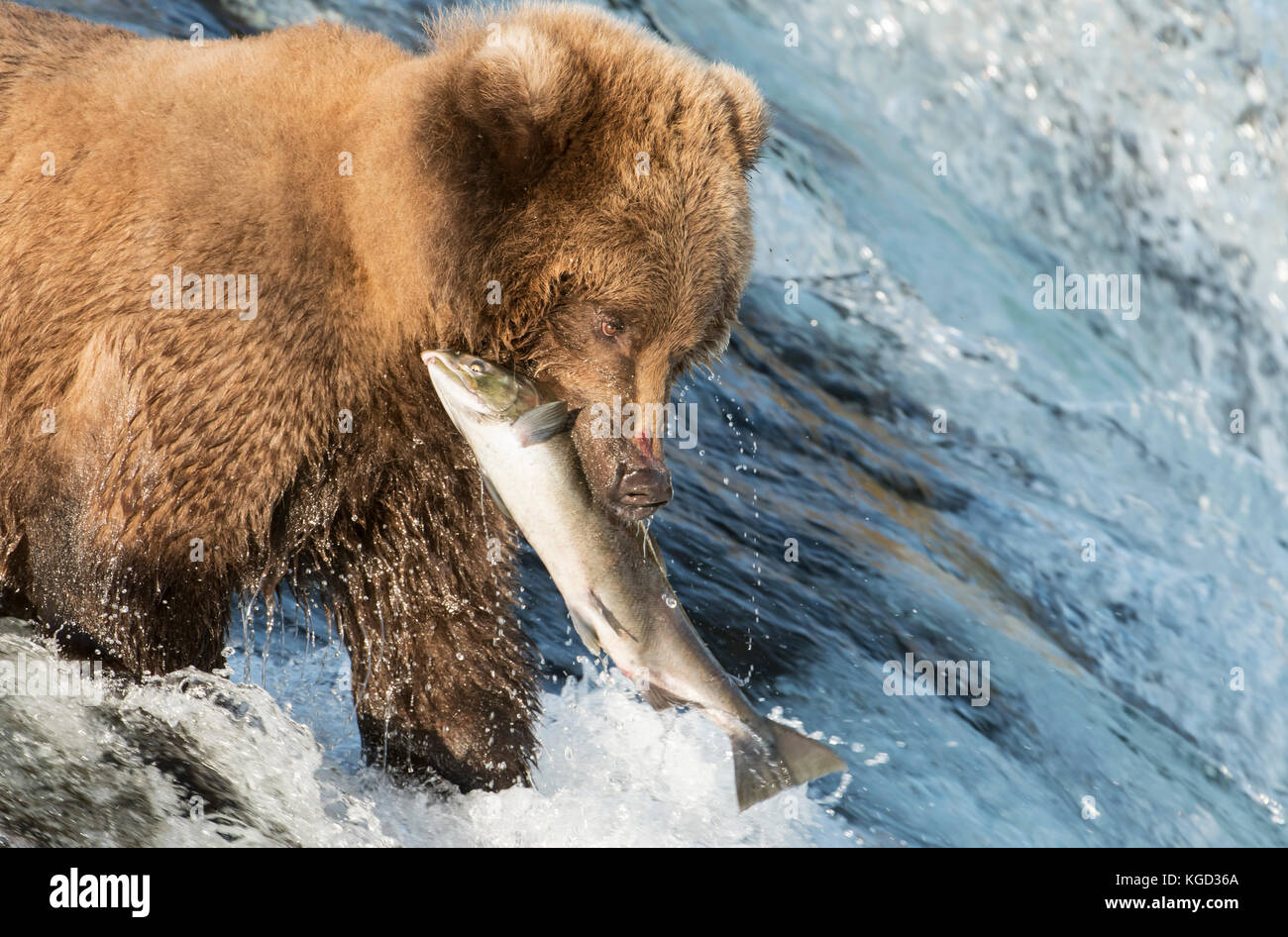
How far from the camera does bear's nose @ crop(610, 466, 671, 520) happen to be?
12.4 ft

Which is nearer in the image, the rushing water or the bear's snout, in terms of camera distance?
the bear's snout

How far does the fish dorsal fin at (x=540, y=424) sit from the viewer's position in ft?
12.2

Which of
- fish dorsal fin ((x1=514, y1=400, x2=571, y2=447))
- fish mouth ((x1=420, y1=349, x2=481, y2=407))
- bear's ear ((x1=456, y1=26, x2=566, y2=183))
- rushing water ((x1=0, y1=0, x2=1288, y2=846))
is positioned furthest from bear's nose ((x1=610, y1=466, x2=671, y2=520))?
rushing water ((x1=0, y1=0, x2=1288, y2=846))

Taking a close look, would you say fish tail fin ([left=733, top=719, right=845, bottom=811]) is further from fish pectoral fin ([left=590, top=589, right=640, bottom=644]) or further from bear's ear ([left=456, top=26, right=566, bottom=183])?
bear's ear ([left=456, top=26, right=566, bottom=183])

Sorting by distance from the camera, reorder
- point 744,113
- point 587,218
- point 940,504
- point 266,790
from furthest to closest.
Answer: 1. point 940,504
2. point 266,790
3. point 744,113
4. point 587,218

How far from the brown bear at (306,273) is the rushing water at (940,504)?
63 centimetres

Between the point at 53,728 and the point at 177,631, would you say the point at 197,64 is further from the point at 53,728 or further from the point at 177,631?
the point at 53,728

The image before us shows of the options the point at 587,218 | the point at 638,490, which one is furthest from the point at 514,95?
the point at 638,490

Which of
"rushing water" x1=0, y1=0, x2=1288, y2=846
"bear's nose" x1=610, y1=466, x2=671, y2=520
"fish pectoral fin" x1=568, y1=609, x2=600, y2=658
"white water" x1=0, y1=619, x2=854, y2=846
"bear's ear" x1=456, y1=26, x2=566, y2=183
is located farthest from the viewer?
"rushing water" x1=0, y1=0, x2=1288, y2=846

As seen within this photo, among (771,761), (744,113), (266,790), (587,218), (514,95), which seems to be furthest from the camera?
(266,790)

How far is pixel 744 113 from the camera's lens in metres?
4.18

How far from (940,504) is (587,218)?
16.5 feet

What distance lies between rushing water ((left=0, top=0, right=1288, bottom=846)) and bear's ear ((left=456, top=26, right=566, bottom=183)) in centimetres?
170

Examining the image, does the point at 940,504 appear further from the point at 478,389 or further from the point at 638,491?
the point at 478,389
